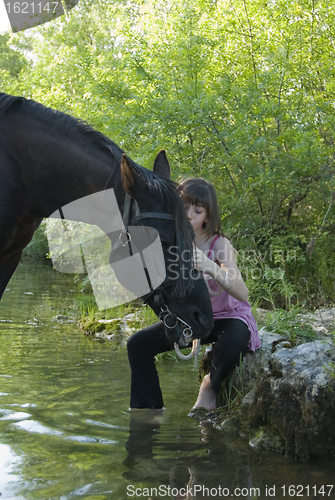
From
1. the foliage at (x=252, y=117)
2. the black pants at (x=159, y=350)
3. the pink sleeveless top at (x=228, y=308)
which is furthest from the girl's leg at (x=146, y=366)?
the foliage at (x=252, y=117)

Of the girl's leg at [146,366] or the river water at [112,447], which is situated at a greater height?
the girl's leg at [146,366]

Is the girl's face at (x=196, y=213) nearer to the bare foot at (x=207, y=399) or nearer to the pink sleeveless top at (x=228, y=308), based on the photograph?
the pink sleeveless top at (x=228, y=308)

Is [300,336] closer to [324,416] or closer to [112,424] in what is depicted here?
[324,416]

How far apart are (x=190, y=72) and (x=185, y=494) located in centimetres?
685

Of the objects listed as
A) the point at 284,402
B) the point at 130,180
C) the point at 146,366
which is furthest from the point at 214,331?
the point at 130,180

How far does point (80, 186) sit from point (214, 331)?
147 cm

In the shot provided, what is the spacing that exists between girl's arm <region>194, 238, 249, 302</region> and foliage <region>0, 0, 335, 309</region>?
2.97 meters

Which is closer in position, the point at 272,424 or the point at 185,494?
the point at 185,494

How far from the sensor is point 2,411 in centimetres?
310

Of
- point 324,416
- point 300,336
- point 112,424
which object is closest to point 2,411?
point 112,424

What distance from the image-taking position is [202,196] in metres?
3.17

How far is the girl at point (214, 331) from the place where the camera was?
3.14 m

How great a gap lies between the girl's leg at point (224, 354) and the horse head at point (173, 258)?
767 mm

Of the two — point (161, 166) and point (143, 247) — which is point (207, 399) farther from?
point (161, 166)
